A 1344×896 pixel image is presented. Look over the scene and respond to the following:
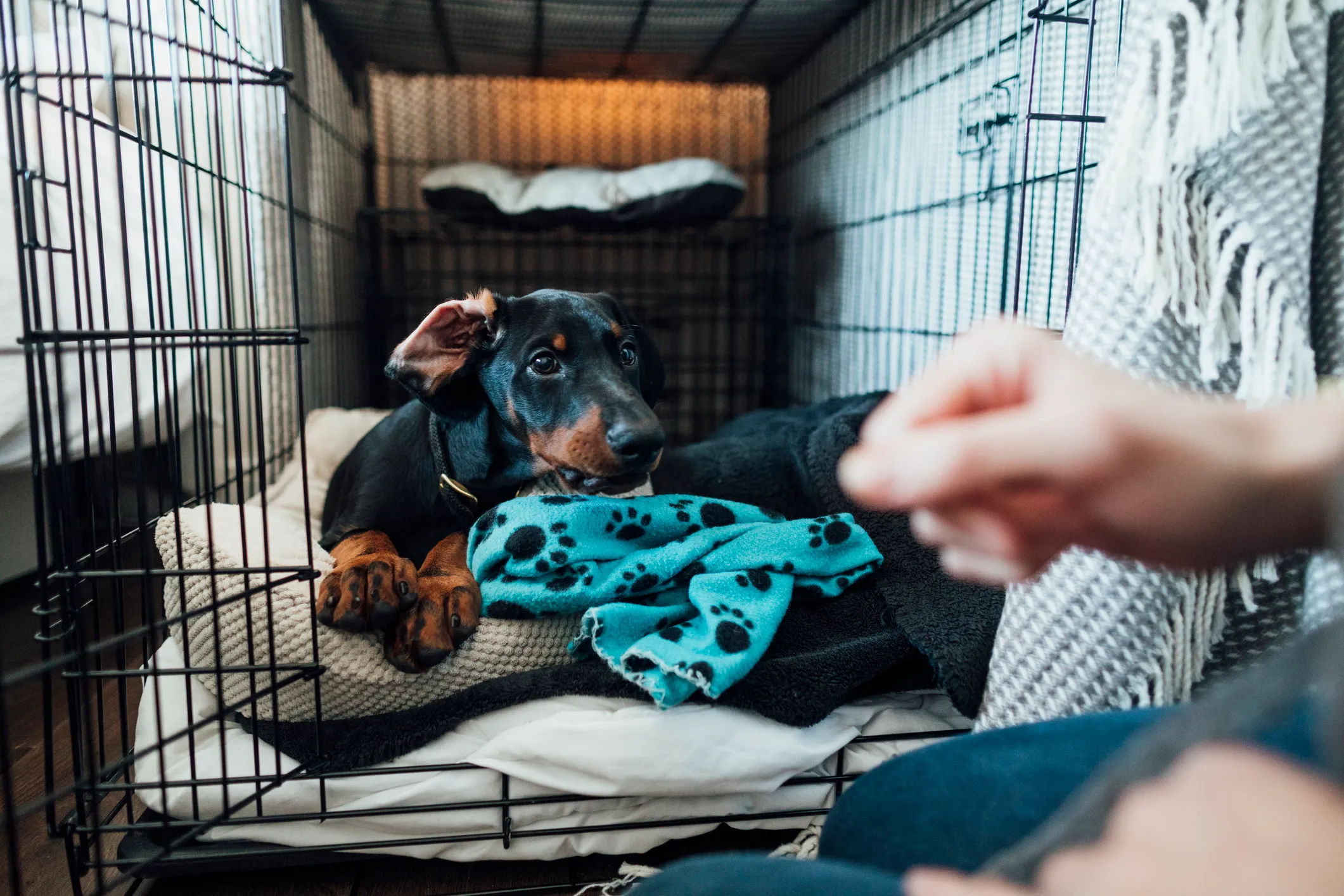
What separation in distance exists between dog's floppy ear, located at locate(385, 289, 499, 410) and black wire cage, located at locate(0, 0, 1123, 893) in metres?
0.17

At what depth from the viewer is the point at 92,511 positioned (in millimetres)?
1044

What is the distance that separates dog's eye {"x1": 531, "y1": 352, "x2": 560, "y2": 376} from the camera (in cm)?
124

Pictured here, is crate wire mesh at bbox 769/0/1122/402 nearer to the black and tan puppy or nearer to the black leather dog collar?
the black and tan puppy

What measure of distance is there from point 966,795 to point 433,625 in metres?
0.68

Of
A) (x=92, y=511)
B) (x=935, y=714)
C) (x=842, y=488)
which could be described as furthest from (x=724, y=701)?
(x=92, y=511)

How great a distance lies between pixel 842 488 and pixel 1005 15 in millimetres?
1023

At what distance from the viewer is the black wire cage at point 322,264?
932mm

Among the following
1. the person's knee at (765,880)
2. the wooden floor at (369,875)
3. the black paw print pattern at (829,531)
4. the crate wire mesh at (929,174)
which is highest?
the crate wire mesh at (929,174)

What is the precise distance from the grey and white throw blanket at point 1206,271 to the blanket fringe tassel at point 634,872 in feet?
1.06

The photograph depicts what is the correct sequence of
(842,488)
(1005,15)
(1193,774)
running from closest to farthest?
(1193,774)
(842,488)
(1005,15)

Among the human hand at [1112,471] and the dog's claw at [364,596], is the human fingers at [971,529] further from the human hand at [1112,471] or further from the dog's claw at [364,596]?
the dog's claw at [364,596]

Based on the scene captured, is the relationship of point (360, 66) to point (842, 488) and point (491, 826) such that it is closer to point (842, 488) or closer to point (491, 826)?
point (842, 488)

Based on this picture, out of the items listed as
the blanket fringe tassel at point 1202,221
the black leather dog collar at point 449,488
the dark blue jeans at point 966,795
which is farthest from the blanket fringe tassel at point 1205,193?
the black leather dog collar at point 449,488

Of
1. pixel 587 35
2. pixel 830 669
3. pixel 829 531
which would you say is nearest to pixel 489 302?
pixel 829 531
